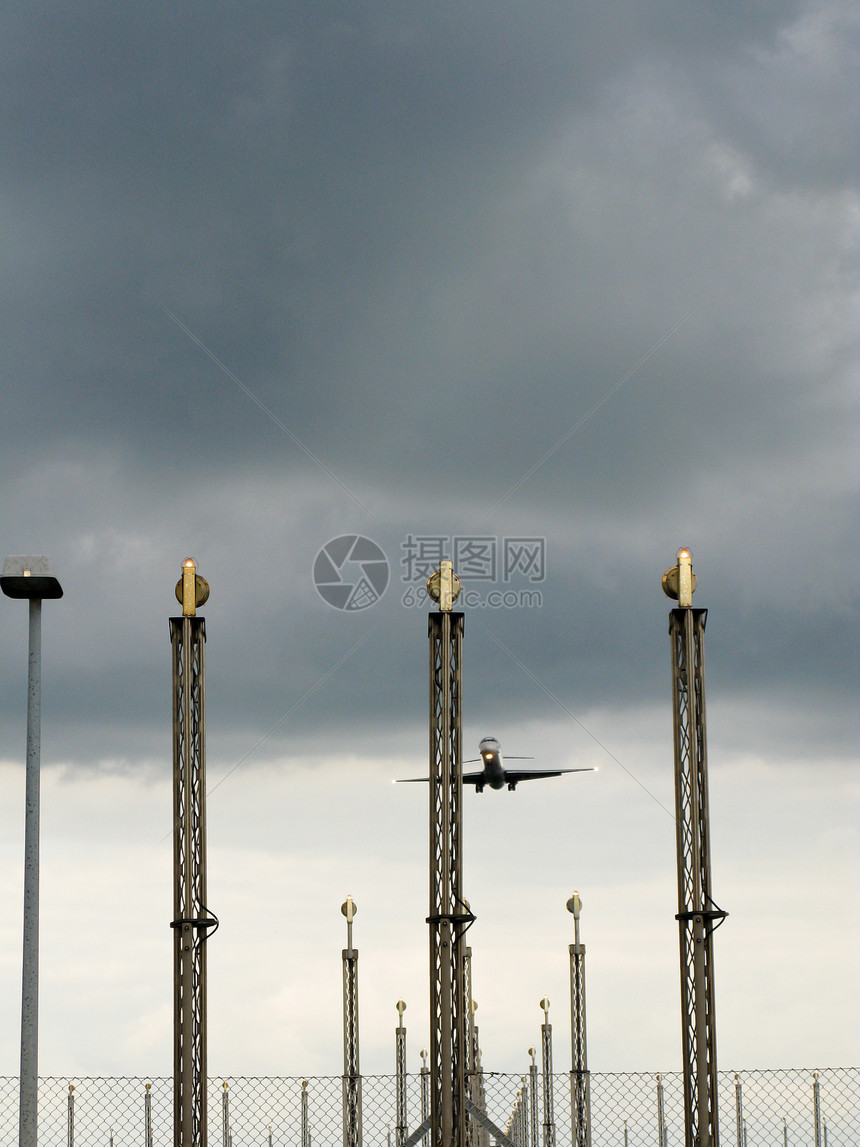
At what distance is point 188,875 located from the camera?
816 inches

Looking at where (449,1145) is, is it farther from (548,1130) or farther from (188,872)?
(548,1130)

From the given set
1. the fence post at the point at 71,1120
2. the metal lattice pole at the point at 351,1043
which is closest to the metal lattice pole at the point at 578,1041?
the metal lattice pole at the point at 351,1043

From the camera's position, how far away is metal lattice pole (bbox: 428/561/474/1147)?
20.8 metres

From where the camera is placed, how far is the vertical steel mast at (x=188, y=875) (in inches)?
798

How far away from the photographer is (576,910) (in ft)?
105

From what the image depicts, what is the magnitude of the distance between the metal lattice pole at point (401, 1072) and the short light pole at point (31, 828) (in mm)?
17825

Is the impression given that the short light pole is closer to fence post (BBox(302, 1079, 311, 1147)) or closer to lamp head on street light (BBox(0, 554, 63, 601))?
lamp head on street light (BBox(0, 554, 63, 601))

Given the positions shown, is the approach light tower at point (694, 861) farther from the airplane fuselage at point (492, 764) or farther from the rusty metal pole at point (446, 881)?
the airplane fuselage at point (492, 764)

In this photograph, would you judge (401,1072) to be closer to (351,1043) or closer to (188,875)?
(351,1043)

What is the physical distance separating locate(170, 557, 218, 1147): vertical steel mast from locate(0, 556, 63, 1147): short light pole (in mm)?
3532

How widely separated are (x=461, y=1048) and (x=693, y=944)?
3.14 metres

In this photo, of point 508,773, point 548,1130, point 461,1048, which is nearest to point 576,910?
point 548,1130

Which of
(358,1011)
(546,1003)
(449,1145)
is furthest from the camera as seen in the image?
(546,1003)

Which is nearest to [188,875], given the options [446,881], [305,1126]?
[446,881]
